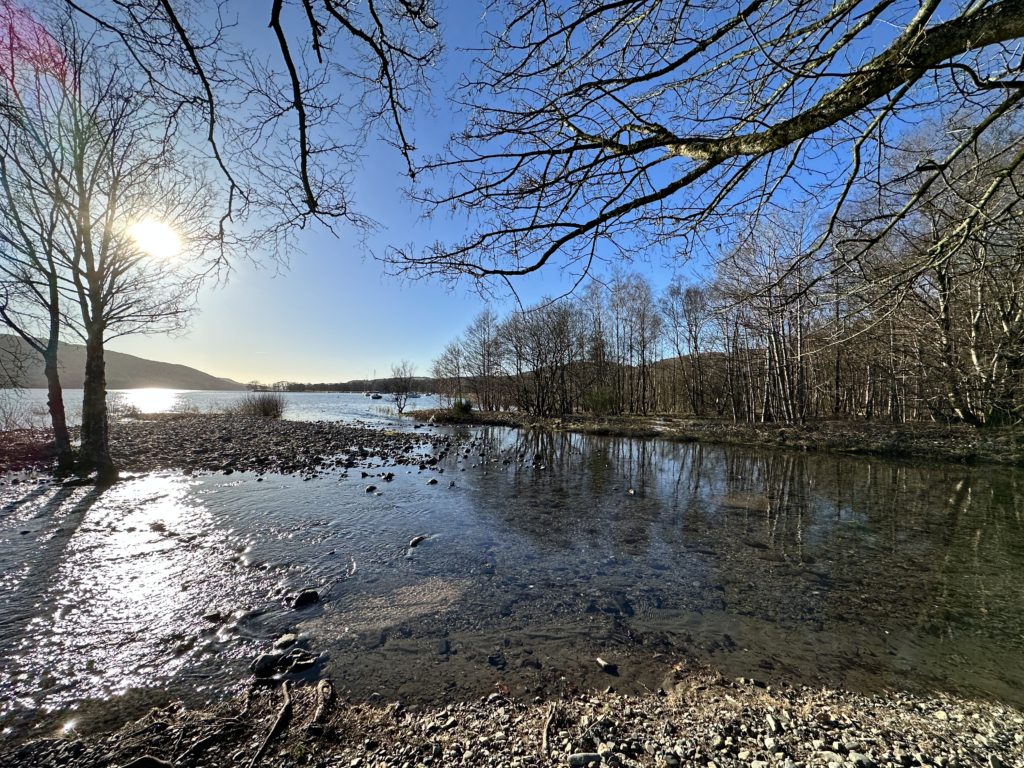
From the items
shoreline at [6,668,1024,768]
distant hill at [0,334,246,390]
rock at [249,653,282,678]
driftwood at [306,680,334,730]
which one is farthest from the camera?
distant hill at [0,334,246,390]

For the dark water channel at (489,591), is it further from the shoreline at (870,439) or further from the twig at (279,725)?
the shoreline at (870,439)

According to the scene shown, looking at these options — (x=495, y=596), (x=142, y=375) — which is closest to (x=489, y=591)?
(x=495, y=596)

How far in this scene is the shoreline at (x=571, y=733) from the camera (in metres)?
2.08

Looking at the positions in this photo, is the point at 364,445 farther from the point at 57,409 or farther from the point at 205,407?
the point at 205,407

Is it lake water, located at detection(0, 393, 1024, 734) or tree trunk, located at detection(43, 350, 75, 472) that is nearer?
lake water, located at detection(0, 393, 1024, 734)

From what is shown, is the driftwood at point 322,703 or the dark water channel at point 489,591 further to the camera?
the dark water channel at point 489,591

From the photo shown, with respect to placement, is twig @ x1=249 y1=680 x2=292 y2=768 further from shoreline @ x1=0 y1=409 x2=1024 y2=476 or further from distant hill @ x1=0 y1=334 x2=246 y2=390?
distant hill @ x1=0 y1=334 x2=246 y2=390

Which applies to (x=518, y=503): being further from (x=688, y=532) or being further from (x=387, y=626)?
(x=387, y=626)

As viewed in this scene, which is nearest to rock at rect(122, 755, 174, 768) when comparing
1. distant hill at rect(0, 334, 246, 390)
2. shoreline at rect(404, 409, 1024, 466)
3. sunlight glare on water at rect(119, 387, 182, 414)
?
shoreline at rect(404, 409, 1024, 466)

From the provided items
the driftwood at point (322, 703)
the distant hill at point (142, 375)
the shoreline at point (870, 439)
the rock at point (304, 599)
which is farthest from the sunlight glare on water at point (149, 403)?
the driftwood at point (322, 703)

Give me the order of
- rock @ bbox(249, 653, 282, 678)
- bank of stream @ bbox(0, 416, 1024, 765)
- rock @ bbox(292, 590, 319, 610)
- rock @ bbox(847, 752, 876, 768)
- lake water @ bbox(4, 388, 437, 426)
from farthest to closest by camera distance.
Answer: lake water @ bbox(4, 388, 437, 426) → rock @ bbox(292, 590, 319, 610) → rock @ bbox(249, 653, 282, 678) → bank of stream @ bbox(0, 416, 1024, 765) → rock @ bbox(847, 752, 876, 768)

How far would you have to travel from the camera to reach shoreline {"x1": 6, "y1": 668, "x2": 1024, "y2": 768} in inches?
81.9

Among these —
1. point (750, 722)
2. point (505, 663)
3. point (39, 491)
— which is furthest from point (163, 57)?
point (39, 491)

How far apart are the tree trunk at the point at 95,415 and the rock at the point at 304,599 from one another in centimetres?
872
